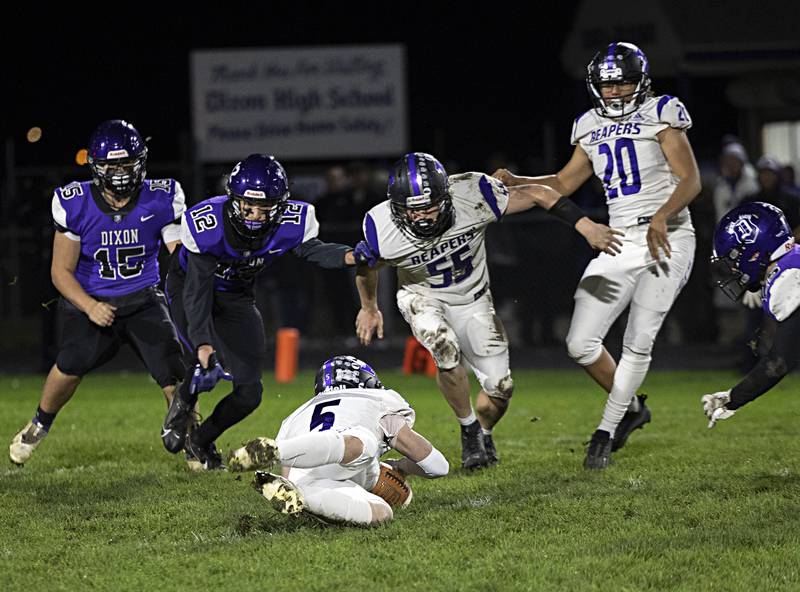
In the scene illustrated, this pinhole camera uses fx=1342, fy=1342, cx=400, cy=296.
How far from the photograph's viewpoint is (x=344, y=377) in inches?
222

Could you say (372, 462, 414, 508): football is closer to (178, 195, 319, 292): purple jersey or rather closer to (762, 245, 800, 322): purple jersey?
(178, 195, 319, 292): purple jersey

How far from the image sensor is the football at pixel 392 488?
5.53m

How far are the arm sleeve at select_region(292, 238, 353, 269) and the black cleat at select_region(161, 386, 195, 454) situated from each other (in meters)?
0.94

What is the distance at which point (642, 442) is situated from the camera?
24.5 ft

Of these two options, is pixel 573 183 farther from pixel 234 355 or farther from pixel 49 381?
pixel 49 381

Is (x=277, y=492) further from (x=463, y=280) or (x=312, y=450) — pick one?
(x=463, y=280)

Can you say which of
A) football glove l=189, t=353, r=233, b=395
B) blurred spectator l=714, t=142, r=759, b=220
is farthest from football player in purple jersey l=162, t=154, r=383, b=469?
blurred spectator l=714, t=142, r=759, b=220

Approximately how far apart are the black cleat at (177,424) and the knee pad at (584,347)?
1.92 meters

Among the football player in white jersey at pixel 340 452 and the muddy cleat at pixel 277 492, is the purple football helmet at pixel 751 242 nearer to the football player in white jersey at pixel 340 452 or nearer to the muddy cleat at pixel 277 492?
the football player in white jersey at pixel 340 452

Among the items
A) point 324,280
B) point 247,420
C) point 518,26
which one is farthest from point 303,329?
point 518,26

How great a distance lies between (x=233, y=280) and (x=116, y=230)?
0.75m

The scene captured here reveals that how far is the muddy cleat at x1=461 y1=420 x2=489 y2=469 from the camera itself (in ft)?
21.8

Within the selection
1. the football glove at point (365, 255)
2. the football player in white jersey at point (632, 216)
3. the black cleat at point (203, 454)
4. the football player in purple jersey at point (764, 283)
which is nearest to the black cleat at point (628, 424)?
the football player in white jersey at point (632, 216)

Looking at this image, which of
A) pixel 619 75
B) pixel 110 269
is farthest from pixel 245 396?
pixel 619 75
